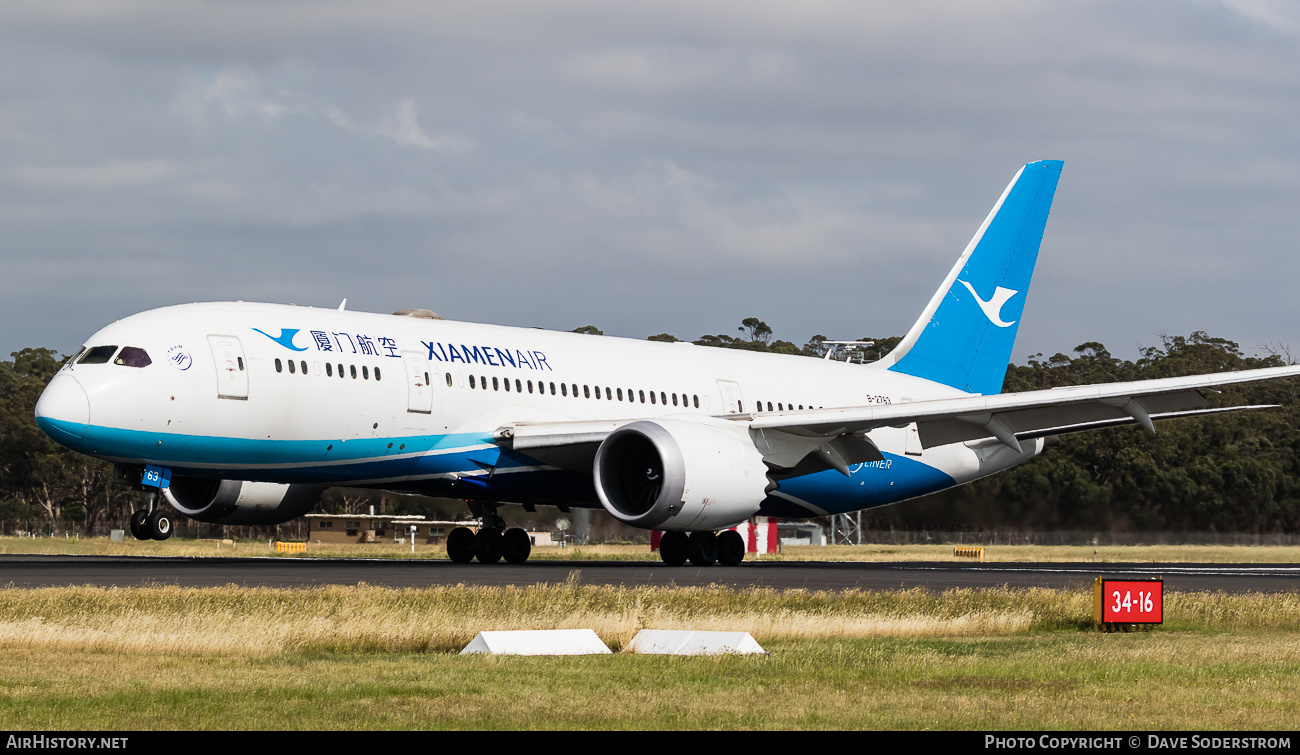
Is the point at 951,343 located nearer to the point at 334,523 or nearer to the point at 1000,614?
the point at 1000,614

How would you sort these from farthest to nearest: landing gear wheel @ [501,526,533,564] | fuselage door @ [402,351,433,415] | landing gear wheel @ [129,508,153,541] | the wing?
landing gear wheel @ [501,526,533,564]
the wing
fuselage door @ [402,351,433,415]
landing gear wheel @ [129,508,153,541]

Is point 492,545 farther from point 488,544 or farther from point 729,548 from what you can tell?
point 729,548

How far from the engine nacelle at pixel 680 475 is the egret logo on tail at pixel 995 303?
1191cm

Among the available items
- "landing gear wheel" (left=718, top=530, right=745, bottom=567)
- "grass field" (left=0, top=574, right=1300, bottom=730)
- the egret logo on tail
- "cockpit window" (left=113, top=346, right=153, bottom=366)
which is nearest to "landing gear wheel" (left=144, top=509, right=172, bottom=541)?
"cockpit window" (left=113, top=346, right=153, bottom=366)

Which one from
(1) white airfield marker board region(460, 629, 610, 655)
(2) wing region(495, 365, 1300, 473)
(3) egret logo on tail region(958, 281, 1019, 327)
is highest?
(3) egret logo on tail region(958, 281, 1019, 327)

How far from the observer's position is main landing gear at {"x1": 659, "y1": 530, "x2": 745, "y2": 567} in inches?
1117

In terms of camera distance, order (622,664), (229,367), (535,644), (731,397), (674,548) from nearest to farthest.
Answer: (622,664) → (535,644) → (229,367) → (674,548) → (731,397)

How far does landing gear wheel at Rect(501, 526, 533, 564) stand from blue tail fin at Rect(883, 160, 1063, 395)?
35.3 ft

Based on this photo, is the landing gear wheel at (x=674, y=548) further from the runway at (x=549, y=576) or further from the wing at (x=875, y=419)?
the wing at (x=875, y=419)

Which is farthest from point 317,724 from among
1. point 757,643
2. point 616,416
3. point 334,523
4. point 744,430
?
point 334,523

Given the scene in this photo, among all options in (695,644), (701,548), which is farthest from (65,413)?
(695,644)

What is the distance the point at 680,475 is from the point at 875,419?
3881mm

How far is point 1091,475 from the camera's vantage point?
4169cm

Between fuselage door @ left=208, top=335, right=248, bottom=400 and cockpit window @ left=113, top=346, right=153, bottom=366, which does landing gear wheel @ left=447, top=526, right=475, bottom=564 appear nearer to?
fuselage door @ left=208, top=335, right=248, bottom=400
